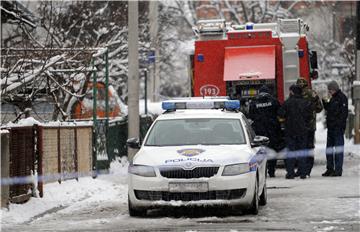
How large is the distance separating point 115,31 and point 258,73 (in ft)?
39.3

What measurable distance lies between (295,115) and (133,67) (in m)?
5.21

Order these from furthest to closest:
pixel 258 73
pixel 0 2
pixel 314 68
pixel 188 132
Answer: pixel 0 2 → pixel 314 68 → pixel 258 73 → pixel 188 132

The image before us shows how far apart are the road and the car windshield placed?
3.34ft

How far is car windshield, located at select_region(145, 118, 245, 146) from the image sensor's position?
44.0 ft

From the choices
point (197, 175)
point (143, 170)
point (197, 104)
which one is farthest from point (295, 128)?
point (143, 170)

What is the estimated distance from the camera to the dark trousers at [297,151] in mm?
17953

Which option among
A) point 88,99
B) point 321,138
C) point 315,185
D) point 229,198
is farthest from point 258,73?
point 321,138

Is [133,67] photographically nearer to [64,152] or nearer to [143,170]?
[64,152]

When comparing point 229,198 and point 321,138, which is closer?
point 229,198

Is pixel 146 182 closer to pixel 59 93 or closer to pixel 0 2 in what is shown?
pixel 59 93

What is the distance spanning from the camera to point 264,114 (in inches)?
732

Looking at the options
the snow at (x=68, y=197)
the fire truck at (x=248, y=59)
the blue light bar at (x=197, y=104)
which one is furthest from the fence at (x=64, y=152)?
the fire truck at (x=248, y=59)

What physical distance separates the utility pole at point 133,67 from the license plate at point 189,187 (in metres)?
9.61

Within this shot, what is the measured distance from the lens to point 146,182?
12398 millimetres
